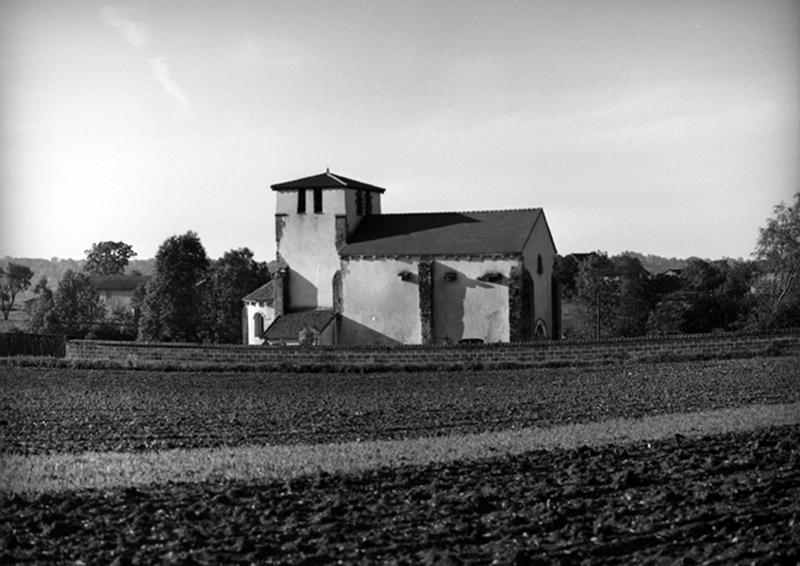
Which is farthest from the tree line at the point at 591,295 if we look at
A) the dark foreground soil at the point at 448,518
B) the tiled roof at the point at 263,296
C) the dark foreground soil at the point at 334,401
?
the dark foreground soil at the point at 448,518

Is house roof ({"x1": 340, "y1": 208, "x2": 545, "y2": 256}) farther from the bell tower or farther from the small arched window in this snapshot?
the small arched window

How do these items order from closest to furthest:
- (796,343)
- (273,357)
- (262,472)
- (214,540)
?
(214,540) → (262,472) → (796,343) → (273,357)

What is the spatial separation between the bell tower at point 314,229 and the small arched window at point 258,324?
3.06 meters

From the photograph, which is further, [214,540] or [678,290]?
[678,290]

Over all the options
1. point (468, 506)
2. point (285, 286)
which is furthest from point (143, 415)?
point (285, 286)

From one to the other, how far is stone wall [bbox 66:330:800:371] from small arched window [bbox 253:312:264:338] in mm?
16665

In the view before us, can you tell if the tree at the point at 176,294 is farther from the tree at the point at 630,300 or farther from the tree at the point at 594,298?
the tree at the point at 630,300

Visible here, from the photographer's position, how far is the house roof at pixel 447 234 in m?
51.9

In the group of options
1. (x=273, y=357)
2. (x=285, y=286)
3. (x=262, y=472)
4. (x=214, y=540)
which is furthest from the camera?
(x=285, y=286)

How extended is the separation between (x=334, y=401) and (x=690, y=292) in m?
51.8

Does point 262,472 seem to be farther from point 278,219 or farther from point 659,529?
point 278,219

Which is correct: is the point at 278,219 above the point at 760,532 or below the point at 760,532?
above

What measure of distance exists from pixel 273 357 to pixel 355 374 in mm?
3981

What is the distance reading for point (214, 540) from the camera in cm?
1177
